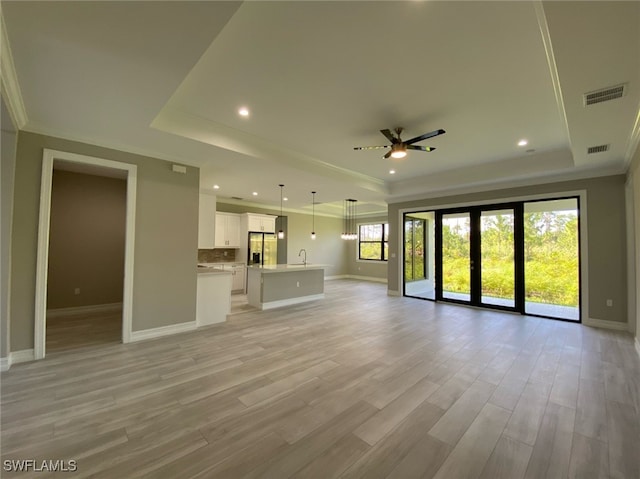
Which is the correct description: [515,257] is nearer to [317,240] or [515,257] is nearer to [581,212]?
[581,212]

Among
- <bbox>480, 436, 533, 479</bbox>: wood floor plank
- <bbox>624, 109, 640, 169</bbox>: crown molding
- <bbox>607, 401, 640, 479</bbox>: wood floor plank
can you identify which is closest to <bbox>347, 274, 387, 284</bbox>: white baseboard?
<bbox>624, 109, 640, 169</bbox>: crown molding

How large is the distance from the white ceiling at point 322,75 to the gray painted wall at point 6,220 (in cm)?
29

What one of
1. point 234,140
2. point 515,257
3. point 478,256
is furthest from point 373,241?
point 234,140

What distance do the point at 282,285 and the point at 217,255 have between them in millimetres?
3023

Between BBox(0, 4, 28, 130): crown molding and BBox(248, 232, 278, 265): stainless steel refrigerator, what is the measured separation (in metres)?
5.53

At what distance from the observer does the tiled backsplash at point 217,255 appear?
25.9 feet

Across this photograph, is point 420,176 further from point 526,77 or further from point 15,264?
point 15,264

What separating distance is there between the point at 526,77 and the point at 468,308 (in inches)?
197

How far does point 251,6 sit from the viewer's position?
6.01 feet

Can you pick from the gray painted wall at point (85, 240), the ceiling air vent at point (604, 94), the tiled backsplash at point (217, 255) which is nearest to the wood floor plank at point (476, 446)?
the ceiling air vent at point (604, 94)

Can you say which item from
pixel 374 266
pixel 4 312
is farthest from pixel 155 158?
pixel 374 266

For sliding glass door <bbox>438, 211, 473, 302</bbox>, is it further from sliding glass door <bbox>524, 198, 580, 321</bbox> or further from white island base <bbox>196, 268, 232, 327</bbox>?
white island base <bbox>196, 268, 232, 327</bbox>

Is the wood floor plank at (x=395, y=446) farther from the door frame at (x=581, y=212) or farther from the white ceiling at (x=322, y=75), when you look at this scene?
the door frame at (x=581, y=212)

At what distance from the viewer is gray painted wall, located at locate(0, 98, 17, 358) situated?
2961 mm
